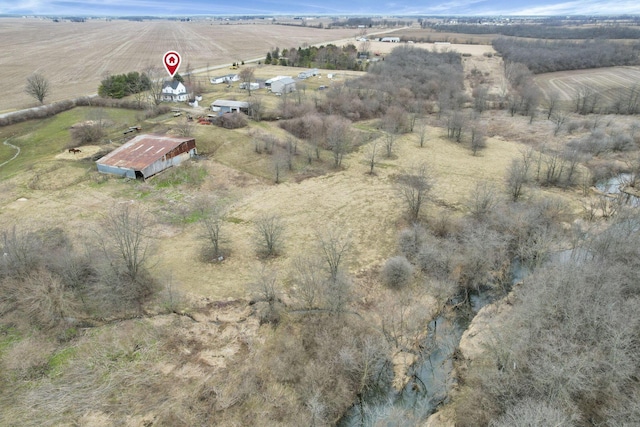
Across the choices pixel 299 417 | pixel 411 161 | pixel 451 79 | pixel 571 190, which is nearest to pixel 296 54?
pixel 451 79

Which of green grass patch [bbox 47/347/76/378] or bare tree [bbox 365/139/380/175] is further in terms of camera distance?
bare tree [bbox 365/139/380/175]

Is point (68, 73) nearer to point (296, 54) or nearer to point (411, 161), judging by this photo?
point (296, 54)

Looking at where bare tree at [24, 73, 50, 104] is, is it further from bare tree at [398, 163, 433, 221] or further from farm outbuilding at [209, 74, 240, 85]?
bare tree at [398, 163, 433, 221]

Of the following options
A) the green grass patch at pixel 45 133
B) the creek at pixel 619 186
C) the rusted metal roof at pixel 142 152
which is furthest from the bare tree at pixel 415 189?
the green grass patch at pixel 45 133

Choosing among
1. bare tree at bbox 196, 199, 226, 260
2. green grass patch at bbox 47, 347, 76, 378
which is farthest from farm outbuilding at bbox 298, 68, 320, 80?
green grass patch at bbox 47, 347, 76, 378

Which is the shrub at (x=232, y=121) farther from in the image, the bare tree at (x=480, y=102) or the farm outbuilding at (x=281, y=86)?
the bare tree at (x=480, y=102)

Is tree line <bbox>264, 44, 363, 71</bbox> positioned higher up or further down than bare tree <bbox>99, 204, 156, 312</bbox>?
higher up
